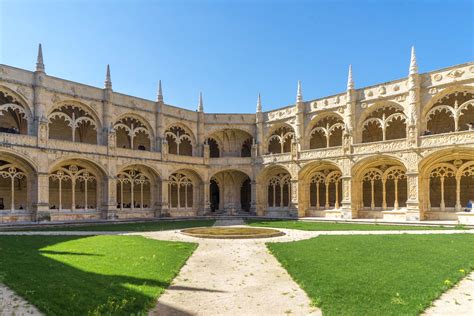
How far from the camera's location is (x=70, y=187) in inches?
1213

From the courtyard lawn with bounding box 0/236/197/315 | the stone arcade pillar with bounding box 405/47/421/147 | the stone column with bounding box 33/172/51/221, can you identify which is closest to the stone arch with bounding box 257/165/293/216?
the stone arcade pillar with bounding box 405/47/421/147

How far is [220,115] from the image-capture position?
36.9 m

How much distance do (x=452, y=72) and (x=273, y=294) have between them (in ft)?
78.9

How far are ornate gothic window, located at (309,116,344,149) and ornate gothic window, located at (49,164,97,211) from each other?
64.2 ft

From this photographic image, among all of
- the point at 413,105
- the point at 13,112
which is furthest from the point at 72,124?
the point at 413,105

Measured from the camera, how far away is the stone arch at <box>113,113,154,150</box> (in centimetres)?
3064

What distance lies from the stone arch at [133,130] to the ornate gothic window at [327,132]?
48.8 ft

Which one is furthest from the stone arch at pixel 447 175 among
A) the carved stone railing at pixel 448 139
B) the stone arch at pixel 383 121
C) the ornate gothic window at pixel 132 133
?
the ornate gothic window at pixel 132 133

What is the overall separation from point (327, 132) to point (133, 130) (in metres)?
16.8

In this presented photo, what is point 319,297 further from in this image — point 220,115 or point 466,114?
point 220,115

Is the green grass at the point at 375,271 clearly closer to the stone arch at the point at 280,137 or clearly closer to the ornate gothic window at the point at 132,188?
the ornate gothic window at the point at 132,188

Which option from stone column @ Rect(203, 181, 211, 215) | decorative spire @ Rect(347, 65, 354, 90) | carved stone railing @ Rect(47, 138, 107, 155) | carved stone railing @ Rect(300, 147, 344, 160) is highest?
decorative spire @ Rect(347, 65, 354, 90)

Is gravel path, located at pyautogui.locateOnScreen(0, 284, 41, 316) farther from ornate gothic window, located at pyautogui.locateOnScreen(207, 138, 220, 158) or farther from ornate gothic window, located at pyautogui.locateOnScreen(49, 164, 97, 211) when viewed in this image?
ornate gothic window, located at pyautogui.locateOnScreen(207, 138, 220, 158)

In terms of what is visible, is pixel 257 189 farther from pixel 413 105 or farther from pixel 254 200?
pixel 413 105
